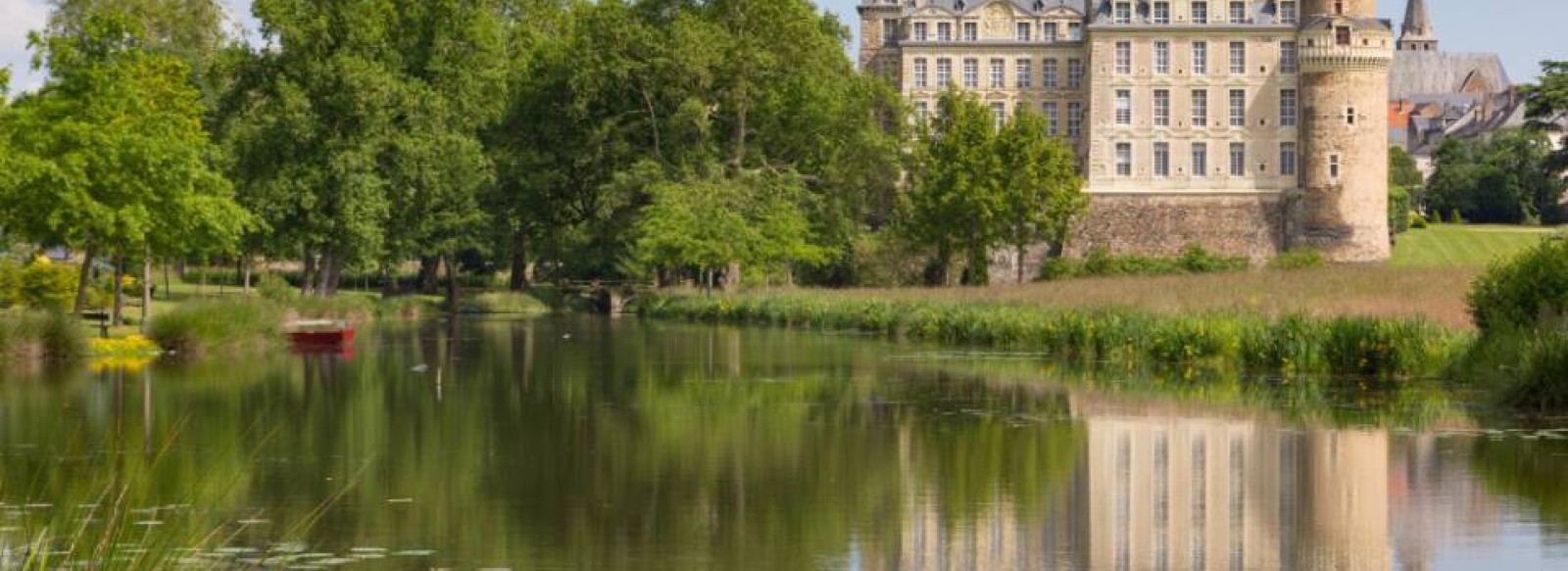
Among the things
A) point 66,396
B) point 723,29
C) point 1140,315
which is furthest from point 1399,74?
point 66,396

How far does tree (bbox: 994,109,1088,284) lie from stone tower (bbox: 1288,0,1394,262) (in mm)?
16074

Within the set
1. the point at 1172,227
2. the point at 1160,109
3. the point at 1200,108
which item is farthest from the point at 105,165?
the point at 1200,108

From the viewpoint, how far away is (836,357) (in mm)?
36469

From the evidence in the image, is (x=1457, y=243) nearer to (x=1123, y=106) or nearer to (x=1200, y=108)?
(x=1200, y=108)

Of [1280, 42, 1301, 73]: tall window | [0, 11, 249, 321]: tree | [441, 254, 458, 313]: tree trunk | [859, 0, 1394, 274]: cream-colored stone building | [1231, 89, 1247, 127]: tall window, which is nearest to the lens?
[0, 11, 249, 321]: tree

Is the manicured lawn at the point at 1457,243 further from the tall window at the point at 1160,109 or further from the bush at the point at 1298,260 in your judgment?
the tall window at the point at 1160,109

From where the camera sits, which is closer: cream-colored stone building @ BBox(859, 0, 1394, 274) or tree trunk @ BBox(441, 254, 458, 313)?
tree trunk @ BBox(441, 254, 458, 313)

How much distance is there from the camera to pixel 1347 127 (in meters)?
86.5

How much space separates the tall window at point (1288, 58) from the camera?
88.9 metres

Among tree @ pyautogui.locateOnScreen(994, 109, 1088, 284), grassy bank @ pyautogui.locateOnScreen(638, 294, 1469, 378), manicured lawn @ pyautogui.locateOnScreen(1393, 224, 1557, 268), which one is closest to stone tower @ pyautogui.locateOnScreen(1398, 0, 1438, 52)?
manicured lawn @ pyautogui.locateOnScreen(1393, 224, 1557, 268)

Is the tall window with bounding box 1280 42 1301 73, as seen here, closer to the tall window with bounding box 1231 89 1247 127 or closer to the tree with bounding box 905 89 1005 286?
the tall window with bounding box 1231 89 1247 127

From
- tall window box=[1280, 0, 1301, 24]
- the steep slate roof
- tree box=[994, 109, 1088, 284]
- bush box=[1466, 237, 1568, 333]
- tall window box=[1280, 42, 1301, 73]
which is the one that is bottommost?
bush box=[1466, 237, 1568, 333]

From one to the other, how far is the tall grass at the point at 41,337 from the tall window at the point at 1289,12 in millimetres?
64338

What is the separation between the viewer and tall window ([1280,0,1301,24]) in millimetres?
89625
